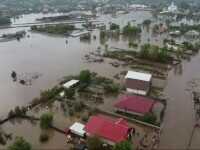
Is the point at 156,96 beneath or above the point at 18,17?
beneath

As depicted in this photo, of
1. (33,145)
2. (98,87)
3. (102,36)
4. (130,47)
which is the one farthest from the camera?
(102,36)

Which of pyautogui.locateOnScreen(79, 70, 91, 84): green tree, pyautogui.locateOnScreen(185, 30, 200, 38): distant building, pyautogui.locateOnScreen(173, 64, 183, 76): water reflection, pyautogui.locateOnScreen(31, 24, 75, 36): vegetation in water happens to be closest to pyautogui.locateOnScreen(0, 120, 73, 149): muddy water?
pyautogui.locateOnScreen(79, 70, 91, 84): green tree

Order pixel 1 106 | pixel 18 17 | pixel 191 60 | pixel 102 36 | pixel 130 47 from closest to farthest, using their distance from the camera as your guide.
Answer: pixel 1 106 → pixel 191 60 → pixel 130 47 → pixel 102 36 → pixel 18 17

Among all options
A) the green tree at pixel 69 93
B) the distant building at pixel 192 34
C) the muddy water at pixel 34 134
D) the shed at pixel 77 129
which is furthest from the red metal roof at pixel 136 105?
the distant building at pixel 192 34

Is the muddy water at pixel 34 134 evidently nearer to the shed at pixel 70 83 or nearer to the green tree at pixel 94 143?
the green tree at pixel 94 143

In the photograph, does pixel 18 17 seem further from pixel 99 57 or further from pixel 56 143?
pixel 56 143

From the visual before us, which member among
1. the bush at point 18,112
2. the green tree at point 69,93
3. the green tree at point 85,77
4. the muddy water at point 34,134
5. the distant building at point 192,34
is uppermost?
the distant building at point 192,34

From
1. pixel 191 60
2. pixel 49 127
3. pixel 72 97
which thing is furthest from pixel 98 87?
pixel 191 60
